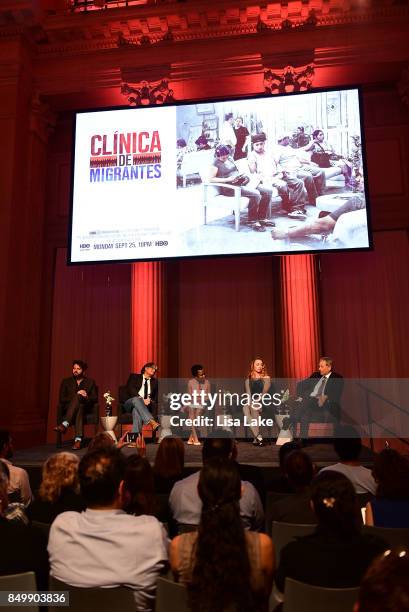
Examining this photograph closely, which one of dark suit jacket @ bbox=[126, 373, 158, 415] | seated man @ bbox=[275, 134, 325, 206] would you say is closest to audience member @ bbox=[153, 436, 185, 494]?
dark suit jacket @ bbox=[126, 373, 158, 415]

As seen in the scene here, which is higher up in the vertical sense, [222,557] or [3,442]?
[3,442]

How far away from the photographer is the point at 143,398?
6.43 meters

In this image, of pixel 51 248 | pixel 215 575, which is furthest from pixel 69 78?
pixel 215 575

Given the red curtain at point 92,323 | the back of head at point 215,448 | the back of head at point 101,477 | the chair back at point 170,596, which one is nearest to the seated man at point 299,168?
the red curtain at point 92,323

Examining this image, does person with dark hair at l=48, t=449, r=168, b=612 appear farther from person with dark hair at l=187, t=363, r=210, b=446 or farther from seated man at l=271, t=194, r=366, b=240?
seated man at l=271, t=194, r=366, b=240

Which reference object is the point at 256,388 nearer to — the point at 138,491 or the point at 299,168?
the point at 299,168

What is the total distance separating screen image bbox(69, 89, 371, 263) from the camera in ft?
22.6

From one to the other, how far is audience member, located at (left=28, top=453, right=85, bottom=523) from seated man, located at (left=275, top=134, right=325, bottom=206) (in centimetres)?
549

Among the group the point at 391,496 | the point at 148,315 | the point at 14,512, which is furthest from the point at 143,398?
the point at 391,496

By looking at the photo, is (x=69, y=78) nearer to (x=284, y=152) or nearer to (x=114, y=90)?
(x=114, y=90)

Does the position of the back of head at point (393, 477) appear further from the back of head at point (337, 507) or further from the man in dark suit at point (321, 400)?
the man in dark suit at point (321, 400)

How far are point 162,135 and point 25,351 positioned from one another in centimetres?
390

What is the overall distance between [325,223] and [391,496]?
5062 millimetres

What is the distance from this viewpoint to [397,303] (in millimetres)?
7637
